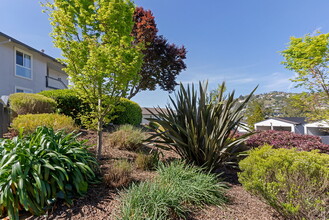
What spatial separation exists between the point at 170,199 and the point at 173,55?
520 inches

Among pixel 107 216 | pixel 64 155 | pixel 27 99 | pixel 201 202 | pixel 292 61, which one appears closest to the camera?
pixel 107 216

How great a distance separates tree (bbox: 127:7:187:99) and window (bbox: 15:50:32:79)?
8.29 m

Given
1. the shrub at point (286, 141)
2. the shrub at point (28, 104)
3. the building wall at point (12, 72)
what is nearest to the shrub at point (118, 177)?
the shrub at point (286, 141)

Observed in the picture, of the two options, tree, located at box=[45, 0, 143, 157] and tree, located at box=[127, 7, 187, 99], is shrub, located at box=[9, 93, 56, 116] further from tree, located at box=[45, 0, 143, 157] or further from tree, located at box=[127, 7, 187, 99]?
tree, located at box=[127, 7, 187, 99]

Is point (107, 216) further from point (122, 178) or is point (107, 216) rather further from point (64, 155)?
point (64, 155)

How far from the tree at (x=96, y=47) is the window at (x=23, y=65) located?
12.1m

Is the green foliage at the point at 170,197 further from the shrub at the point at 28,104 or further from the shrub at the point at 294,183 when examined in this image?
the shrub at the point at 28,104

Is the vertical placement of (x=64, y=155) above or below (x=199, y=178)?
above

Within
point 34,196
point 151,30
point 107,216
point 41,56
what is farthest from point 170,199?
point 41,56

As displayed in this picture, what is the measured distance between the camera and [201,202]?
2.41 metres

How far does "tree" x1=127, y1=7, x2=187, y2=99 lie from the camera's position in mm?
12469

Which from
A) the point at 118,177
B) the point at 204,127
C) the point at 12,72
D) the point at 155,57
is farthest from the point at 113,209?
the point at 12,72

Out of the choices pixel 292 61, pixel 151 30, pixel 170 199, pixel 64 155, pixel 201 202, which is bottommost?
pixel 201 202

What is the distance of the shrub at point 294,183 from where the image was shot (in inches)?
80.7
